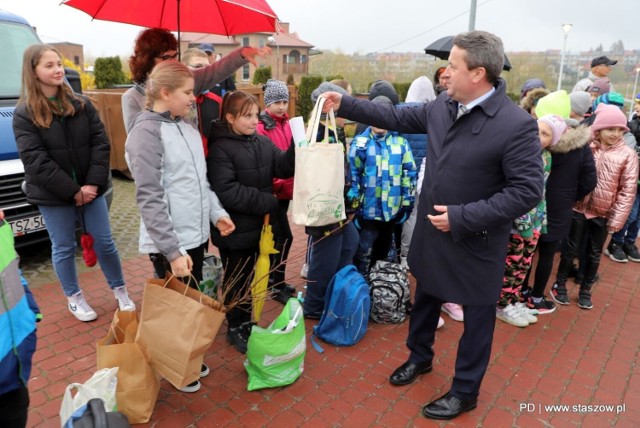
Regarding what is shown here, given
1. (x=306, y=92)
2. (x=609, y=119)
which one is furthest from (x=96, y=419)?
(x=306, y=92)

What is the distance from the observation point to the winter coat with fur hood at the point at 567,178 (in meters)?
3.79

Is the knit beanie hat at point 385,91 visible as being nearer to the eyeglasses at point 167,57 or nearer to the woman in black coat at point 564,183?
the woman in black coat at point 564,183

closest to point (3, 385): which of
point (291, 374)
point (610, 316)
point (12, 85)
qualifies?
point (291, 374)

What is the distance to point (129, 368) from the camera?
7.93 ft

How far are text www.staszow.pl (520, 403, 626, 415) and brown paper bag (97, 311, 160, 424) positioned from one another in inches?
92.2

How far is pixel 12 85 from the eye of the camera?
192 inches

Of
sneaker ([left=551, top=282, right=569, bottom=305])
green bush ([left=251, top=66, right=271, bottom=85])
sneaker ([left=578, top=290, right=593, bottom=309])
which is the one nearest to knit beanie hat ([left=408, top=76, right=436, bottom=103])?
sneaker ([left=551, top=282, right=569, bottom=305])

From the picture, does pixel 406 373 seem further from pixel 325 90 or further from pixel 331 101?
pixel 325 90

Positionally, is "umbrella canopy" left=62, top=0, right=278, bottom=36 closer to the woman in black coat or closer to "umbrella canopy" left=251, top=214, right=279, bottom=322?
"umbrella canopy" left=251, top=214, right=279, bottom=322

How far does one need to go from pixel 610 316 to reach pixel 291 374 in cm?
321

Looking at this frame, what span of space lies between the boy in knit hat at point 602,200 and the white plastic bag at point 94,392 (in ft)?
13.5

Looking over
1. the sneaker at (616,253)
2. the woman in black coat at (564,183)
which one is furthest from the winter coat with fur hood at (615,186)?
the sneaker at (616,253)

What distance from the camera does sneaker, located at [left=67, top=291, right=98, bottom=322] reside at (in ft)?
12.4

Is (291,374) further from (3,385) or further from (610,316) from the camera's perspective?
(610,316)
